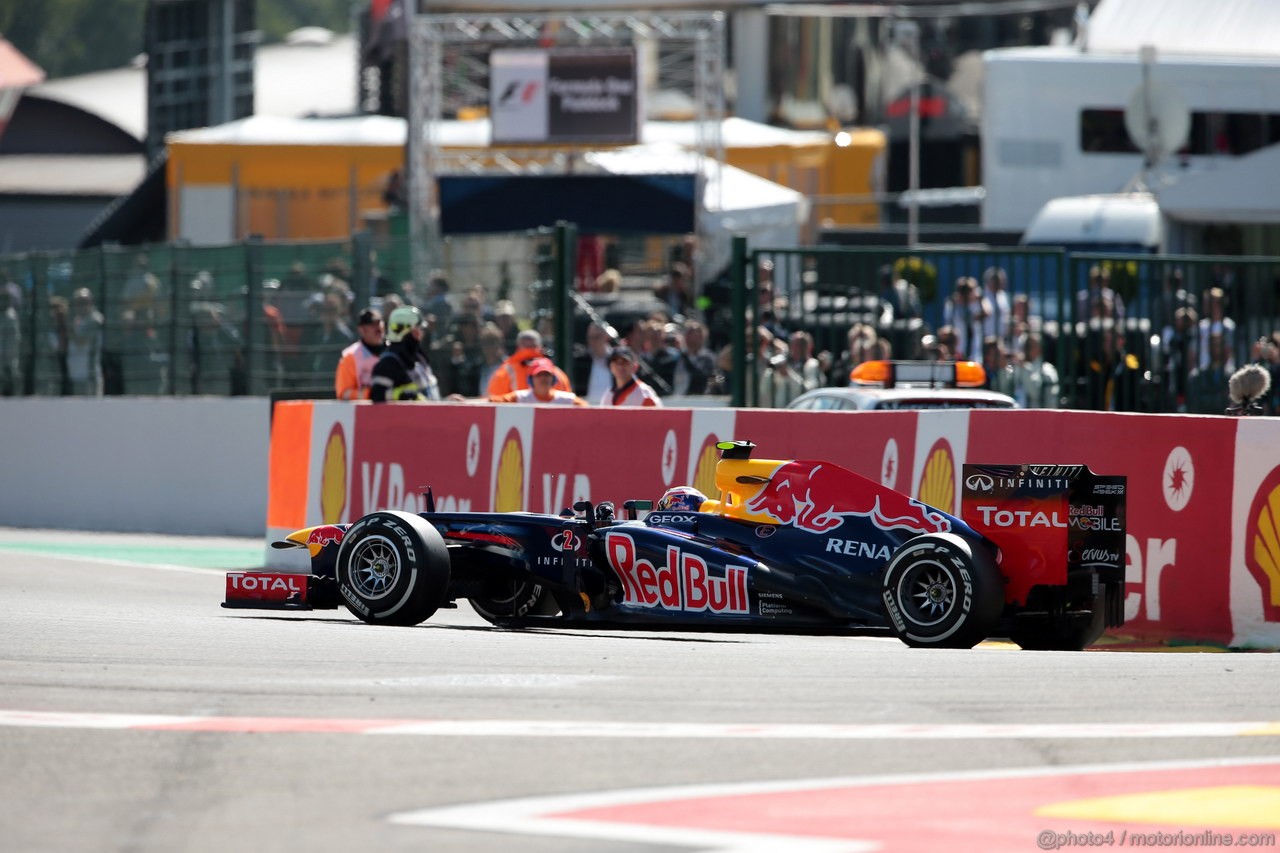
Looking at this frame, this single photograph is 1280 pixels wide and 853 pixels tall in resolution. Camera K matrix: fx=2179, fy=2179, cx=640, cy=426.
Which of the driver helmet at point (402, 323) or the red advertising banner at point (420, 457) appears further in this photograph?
the driver helmet at point (402, 323)

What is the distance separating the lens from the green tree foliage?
88.2 metres

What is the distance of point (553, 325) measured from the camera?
17.8 meters

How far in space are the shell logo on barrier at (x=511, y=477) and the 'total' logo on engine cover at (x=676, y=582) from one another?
3.82 metres

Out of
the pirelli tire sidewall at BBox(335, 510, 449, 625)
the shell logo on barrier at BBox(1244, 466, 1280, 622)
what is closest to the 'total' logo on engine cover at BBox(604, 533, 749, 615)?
the pirelli tire sidewall at BBox(335, 510, 449, 625)

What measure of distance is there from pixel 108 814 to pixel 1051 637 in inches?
211

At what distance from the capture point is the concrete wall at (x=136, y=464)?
19.5 meters

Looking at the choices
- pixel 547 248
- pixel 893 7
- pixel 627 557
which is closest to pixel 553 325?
pixel 547 248

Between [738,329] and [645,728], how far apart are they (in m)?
10.0

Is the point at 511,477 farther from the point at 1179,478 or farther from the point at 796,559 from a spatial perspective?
the point at 1179,478

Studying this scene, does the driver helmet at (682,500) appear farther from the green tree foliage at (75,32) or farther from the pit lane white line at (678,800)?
the green tree foliage at (75,32)

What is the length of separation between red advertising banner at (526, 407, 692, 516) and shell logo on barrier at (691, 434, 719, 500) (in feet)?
0.34

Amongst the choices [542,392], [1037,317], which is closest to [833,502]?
[542,392]

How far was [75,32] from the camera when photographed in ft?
295

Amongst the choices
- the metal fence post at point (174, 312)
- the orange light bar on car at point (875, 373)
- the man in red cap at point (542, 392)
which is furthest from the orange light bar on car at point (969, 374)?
the metal fence post at point (174, 312)
